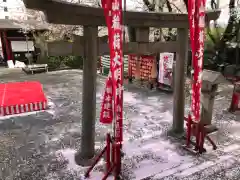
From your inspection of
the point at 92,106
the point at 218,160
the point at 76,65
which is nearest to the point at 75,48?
the point at 92,106

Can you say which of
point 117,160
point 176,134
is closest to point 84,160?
point 117,160

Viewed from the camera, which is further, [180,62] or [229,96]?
[229,96]

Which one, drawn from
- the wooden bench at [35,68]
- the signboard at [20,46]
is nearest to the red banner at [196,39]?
the wooden bench at [35,68]

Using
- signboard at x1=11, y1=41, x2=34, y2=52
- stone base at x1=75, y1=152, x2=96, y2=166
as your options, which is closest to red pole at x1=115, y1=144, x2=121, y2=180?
stone base at x1=75, y1=152, x2=96, y2=166

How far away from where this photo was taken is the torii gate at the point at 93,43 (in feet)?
15.6

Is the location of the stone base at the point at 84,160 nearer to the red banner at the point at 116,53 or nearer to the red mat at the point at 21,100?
the red banner at the point at 116,53

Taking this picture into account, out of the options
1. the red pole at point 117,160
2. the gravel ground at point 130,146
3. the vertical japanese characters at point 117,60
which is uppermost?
the vertical japanese characters at point 117,60

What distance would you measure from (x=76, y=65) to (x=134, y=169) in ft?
57.9

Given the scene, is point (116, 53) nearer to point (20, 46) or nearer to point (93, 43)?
point (93, 43)

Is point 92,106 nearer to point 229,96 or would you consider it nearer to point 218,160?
point 218,160

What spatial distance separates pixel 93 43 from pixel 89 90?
1.14 metres

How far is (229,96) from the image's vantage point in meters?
12.0

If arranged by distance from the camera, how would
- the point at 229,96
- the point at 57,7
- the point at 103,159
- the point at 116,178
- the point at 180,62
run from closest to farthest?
the point at 57,7 → the point at 116,178 → the point at 103,159 → the point at 180,62 → the point at 229,96

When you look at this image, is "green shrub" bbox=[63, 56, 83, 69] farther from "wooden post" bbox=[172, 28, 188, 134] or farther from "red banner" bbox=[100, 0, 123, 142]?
"red banner" bbox=[100, 0, 123, 142]
